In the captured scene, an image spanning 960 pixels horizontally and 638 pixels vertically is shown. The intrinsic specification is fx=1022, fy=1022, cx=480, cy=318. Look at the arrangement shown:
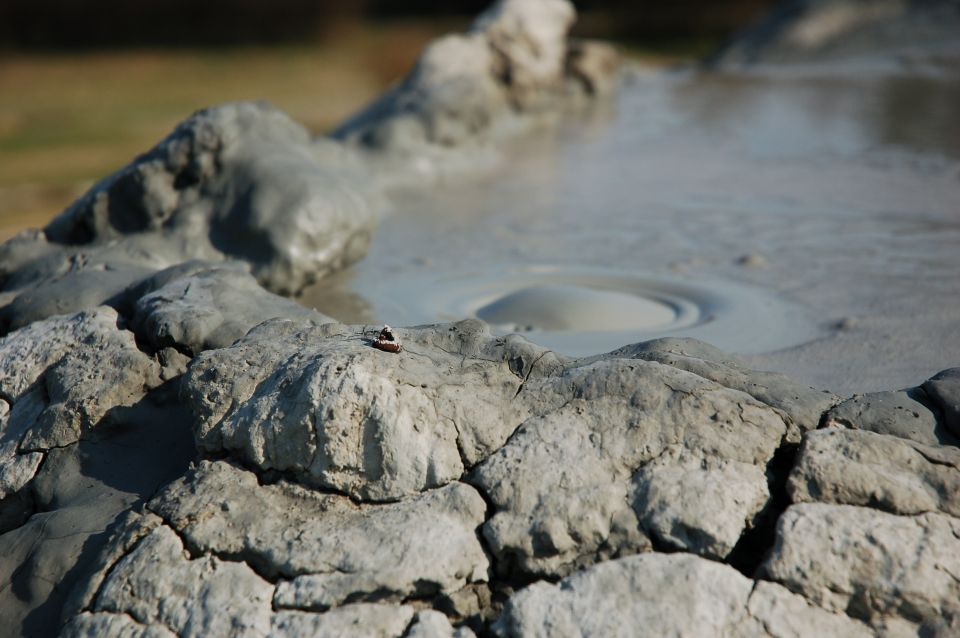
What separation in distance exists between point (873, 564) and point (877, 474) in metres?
0.16

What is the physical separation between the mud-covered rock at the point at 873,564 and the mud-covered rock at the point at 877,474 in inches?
1.2

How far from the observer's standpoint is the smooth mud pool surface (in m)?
→ 2.89

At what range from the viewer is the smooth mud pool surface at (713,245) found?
2.89 m

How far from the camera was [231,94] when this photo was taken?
29.7 ft

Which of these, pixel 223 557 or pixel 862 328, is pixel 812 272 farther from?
pixel 223 557

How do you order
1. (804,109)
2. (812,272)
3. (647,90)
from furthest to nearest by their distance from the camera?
(647,90), (804,109), (812,272)

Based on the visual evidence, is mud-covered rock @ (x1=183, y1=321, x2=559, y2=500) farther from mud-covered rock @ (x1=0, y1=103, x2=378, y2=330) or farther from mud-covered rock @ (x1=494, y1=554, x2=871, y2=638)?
mud-covered rock @ (x1=0, y1=103, x2=378, y2=330)

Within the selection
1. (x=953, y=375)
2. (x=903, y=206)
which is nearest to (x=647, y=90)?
(x=903, y=206)

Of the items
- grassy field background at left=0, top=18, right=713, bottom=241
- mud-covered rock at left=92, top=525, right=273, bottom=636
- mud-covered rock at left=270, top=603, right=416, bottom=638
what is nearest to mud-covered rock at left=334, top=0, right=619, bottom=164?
grassy field background at left=0, top=18, right=713, bottom=241

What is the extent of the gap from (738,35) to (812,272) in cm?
732

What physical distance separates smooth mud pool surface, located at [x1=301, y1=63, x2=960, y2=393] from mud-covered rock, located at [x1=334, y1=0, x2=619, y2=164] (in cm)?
38

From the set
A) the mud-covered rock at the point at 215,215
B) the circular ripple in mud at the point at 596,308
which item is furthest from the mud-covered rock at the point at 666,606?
the mud-covered rock at the point at 215,215

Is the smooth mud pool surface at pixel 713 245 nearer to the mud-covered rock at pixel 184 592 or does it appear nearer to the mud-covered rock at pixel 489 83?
the mud-covered rock at pixel 489 83

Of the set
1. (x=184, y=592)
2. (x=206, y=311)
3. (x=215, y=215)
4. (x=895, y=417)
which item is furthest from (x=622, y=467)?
(x=215, y=215)
